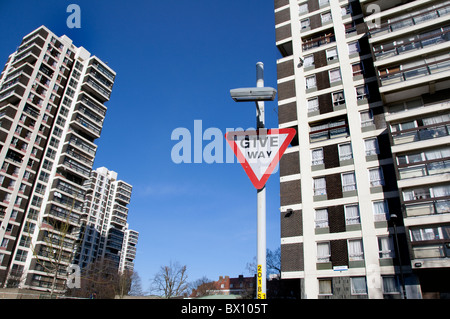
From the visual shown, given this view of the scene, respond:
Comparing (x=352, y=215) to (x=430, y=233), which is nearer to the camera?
(x=430, y=233)

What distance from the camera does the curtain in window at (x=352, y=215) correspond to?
960 inches

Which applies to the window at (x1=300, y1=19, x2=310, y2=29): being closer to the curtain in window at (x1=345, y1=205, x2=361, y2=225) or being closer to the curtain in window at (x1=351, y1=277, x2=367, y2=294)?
the curtain in window at (x1=345, y1=205, x2=361, y2=225)

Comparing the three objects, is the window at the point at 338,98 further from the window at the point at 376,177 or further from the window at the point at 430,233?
the window at the point at 430,233

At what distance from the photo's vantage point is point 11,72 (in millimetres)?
65250

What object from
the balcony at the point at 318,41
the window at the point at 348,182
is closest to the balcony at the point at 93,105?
the balcony at the point at 318,41

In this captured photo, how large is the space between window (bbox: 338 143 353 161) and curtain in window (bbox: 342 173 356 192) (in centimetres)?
160

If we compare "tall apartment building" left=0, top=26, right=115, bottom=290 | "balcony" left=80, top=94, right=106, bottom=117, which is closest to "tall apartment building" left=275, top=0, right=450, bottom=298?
"tall apartment building" left=0, top=26, right=115, bottom=290

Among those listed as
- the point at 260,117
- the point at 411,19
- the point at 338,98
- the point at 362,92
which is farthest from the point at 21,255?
the point at 411,19

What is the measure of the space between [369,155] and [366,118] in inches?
144

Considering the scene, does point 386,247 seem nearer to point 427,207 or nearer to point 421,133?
point 427,207

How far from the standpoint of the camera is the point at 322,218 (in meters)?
25.9

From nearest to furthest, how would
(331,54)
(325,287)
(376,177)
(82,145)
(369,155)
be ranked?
(325,287)
(376,177)
(369,155)
(331,54)
(82,145)

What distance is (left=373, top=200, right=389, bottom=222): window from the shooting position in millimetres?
23500
